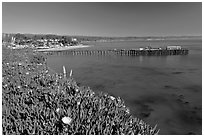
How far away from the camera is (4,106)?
9.78ft

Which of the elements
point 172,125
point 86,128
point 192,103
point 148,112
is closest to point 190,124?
point 172,125

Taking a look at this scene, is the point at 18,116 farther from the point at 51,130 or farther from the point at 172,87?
the point at 172,87

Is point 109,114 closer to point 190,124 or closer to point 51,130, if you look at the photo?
point 51,130

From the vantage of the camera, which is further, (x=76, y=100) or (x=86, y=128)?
(x=76, y=100)

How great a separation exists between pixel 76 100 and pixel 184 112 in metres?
6.73

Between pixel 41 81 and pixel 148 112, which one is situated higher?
pixel 41 81

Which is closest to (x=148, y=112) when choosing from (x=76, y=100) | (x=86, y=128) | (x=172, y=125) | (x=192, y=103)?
(x=172, y=125)

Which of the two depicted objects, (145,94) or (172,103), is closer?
(172,103)

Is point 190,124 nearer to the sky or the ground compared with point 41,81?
nearer to the ground

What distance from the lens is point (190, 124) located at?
7.48 m

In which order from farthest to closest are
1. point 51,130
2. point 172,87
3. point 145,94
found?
point 172,87, point 145,94, point 51,130

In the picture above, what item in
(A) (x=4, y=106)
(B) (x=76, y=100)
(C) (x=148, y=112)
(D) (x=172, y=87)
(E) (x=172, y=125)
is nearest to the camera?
(A) (x=4, y=106)

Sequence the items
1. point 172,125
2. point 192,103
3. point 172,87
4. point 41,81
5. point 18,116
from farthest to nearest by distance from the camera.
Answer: point 172,87 < point 192,103 < point 172,125 < point 41,81 < point 18,116

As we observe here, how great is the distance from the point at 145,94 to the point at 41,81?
25.3ft
